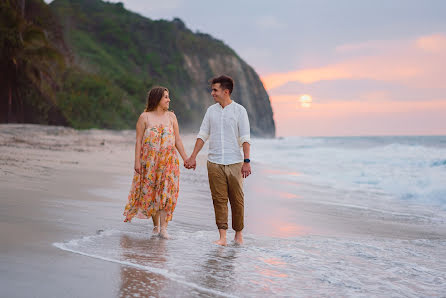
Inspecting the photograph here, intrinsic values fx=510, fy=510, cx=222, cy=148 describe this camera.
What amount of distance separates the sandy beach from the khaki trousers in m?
0.32

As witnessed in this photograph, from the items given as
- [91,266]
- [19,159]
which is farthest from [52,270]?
[19,159]

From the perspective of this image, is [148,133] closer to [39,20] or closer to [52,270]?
[52,270]

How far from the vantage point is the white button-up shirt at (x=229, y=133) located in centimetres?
508

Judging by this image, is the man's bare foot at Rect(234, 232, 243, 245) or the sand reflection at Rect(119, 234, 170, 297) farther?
the man's bare foot at Rect(234, 232, 243, 245)

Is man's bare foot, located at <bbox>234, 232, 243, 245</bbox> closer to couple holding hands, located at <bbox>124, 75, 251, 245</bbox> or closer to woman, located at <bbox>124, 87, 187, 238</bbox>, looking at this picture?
couple holding hands, located at <bbox>124, 75, 251, 245</bbox>

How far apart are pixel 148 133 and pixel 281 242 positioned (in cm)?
175

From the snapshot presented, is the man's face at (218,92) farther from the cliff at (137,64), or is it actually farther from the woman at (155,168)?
the cliff at (137,64)

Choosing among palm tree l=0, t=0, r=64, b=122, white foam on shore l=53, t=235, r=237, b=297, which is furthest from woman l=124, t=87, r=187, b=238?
palm tree l=0, t=0, r=64, b=122

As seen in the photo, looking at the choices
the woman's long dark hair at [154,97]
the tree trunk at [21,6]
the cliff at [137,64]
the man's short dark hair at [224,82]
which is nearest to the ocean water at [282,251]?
the woman's long dark hair at [154,97]

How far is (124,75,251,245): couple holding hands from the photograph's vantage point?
509cm

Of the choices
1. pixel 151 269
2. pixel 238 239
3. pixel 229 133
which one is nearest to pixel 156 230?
pixel 238 239

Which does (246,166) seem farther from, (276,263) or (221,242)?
(276,263)

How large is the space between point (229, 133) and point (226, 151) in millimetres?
182

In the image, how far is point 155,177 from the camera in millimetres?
5156
